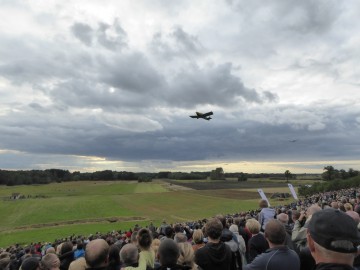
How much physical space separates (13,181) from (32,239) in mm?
116691

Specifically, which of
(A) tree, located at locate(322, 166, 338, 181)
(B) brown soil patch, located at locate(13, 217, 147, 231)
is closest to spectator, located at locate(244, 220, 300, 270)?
(B) brown soil patch, located at locate(13, 217, 147, 231)

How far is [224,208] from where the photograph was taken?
5384cm

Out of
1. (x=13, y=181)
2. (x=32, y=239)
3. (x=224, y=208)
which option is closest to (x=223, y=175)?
(x=13, y=181)

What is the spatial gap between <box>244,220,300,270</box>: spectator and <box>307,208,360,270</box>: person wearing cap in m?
1.75

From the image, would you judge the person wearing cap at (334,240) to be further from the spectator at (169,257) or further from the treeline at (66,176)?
the treeline at (66,176)

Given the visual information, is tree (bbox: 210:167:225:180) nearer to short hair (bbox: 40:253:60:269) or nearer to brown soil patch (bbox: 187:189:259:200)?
brown soil patch (bbox: 187:189:259:200)

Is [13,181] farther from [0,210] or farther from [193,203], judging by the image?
[193,203]

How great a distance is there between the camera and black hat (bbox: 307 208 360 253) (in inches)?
96.7

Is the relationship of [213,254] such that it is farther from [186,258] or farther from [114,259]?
[114,259]

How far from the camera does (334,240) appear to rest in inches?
96.9

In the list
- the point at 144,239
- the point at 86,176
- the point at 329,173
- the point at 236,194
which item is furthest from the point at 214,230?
the point at 86,176

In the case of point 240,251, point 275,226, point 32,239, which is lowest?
point 32,239

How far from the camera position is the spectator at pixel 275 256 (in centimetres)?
419

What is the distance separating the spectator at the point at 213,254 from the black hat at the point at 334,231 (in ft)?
9.04
